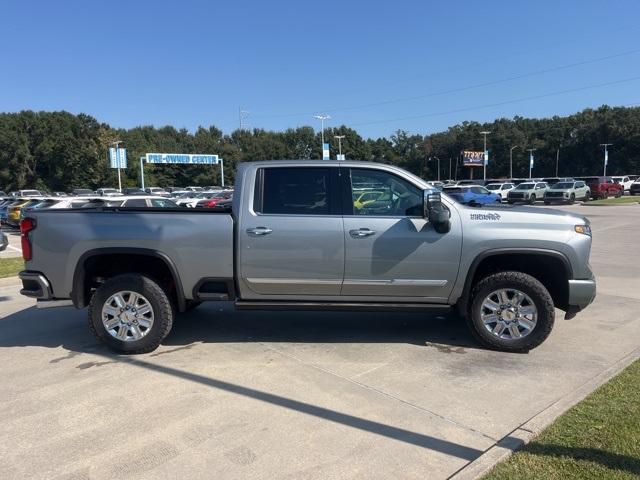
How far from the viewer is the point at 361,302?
5.23 meters

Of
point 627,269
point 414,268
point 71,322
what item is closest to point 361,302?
point 414,268

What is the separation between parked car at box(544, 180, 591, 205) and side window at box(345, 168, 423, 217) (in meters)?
35.5

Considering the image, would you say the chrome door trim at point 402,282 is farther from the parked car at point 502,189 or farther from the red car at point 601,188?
the red car at point 601,188

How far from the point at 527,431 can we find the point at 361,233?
2318 millimetres

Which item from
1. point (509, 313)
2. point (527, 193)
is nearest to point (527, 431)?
point (509, 313)

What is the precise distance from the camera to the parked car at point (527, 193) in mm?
37844

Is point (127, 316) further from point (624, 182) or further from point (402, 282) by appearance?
point (624, 182)

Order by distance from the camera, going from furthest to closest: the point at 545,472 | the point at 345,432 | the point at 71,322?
the point at 71,322, the point at 345,432, the point at 545,472

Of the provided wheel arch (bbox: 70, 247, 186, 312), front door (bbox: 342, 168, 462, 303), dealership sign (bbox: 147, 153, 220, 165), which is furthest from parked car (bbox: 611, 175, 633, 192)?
wheel arch (bbox: 70, 247, 186, 312)

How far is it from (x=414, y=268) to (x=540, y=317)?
135 centimetres

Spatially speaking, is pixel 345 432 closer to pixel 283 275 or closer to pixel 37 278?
pixel 283 275

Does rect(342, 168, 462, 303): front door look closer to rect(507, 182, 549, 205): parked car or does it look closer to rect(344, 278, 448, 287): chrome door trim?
rect(344, 278, 448, 287): chrome door trim

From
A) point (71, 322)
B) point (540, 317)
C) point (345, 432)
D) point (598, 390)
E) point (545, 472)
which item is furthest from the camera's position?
point (71, 322)

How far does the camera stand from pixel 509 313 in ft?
16.9
